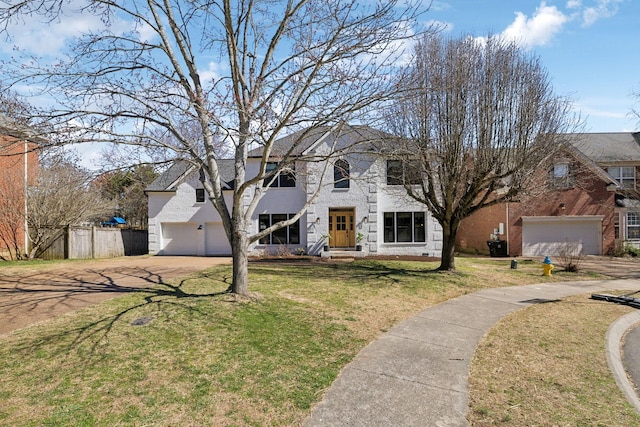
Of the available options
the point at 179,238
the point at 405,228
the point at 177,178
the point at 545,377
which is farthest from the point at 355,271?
the point at 177,178

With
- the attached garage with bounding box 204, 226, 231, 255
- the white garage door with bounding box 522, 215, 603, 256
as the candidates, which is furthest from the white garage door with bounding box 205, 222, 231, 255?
the white garage door with bounding box 522, 215, 603, 256

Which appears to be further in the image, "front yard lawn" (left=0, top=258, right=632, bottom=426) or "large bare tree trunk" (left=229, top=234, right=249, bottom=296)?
"large bare tree trunk" (left=229, top=234, right=249, bottom=296)

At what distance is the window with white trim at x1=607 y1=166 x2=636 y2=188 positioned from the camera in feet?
81.5

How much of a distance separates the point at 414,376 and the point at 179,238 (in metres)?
20.4

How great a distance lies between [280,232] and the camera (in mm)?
21500

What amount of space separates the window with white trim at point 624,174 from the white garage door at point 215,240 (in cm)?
2446

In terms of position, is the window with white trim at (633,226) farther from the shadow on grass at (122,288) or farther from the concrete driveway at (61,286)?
the concrete driveway at (61,286)

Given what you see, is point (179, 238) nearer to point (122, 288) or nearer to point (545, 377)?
point (122, 288)

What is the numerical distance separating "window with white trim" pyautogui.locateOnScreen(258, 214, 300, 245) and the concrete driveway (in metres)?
6.53

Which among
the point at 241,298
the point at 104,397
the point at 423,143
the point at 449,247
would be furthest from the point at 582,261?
the point at 104,397

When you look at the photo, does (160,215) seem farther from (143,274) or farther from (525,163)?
(525,163)

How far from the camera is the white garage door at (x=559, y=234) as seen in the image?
23.1m

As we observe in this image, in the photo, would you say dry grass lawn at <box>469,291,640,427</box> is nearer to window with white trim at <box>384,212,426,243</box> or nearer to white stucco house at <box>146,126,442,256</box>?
white stucco house at <box>146,126,442,256</box>

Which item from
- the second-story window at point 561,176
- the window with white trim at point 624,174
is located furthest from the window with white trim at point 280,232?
the window with white trim at point 624,174
